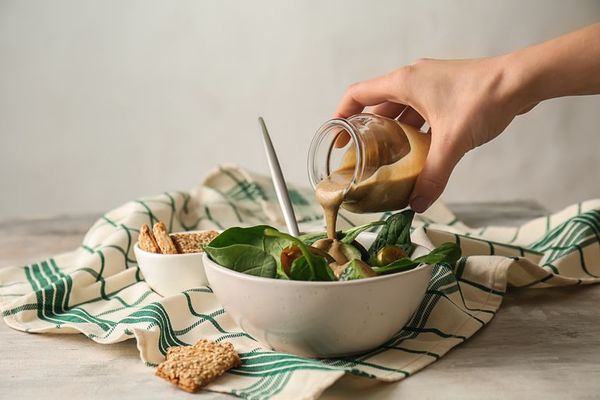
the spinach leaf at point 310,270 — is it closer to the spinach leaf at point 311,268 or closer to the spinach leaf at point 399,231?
the spinach leaf at point 311,268

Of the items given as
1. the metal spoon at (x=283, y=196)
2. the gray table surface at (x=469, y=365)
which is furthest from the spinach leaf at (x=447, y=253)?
the metal spoon at (x=283, y=196)

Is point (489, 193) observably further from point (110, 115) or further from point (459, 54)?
point (110, 115)

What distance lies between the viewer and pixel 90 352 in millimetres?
984

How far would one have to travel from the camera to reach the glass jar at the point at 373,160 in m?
0.96

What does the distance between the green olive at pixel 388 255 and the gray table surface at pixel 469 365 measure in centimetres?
13

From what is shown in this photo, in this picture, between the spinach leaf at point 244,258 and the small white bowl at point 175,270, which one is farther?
the small white bowl at point 175,270

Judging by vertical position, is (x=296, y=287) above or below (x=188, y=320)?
above

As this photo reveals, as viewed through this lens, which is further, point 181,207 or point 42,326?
point 181,207

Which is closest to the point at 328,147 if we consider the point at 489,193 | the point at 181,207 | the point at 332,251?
the point at 332,251

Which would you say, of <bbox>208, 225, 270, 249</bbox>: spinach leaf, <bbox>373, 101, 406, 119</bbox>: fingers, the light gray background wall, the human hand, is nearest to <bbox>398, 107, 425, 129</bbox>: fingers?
<bbox>373, 101, 406, 119</bbox>: fingers

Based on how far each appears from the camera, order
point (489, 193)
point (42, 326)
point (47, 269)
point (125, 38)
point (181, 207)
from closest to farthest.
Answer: point (42, 326) < point (47, 269) < point (181, 207) < point (125, 38) < point (489, 193)

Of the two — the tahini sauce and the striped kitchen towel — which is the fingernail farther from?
the striped kitchen towel

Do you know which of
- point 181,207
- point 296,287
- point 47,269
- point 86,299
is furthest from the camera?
point 181,207

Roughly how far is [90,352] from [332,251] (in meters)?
0.33
